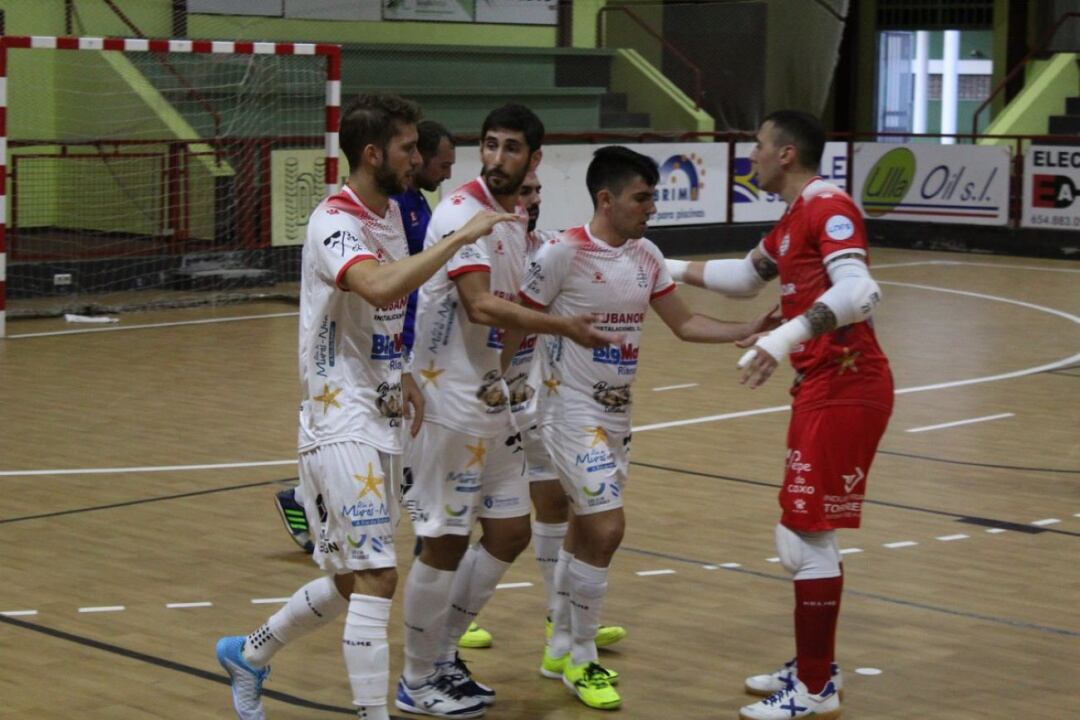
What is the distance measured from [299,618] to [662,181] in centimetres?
1681

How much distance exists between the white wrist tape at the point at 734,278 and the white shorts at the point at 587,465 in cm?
69

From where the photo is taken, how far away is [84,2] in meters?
19.7

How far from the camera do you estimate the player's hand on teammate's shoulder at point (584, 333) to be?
5137 mm

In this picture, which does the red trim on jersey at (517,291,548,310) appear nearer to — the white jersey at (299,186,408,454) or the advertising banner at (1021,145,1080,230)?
the white jersey at (299,186,408,454)

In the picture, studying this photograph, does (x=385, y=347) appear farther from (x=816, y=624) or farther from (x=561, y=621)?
(x=816, y=624)

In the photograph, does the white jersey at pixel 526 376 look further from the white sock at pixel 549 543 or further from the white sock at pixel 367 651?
the white sock at pixel 367 651

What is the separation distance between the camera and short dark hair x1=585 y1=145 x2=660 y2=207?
5.75 meters

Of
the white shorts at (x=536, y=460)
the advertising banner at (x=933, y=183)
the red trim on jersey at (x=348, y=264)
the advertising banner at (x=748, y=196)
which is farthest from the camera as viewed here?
the advertising banner at (x=933, y=183)

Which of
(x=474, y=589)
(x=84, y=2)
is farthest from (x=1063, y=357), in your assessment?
(x=84, y=2)

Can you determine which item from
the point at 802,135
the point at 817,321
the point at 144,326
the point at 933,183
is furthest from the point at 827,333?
the point at 933,183

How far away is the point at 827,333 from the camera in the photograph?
5270mm

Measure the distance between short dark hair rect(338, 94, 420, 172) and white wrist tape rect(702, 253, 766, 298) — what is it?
150 centimetres

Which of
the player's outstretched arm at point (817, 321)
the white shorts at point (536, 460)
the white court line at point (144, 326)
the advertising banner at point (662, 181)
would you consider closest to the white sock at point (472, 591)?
the white shorts at point (536, 460)

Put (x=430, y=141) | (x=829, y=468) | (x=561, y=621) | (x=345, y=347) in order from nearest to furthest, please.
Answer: (x=345, y=347), (x=829, y=468), (x=561, y=621), (x=430, y=141)
